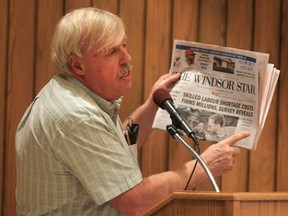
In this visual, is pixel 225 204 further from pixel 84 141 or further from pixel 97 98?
→ pixel 97 98

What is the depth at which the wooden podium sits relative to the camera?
3.86 ft

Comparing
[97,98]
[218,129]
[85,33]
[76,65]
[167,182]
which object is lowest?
[167,182]

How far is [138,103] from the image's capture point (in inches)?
91.7

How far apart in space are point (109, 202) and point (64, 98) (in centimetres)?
34

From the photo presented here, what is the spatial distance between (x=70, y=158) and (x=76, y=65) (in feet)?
1.15

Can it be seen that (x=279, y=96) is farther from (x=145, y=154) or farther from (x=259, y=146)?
(x=145, y=154)

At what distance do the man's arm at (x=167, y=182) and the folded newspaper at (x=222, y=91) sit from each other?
121mm

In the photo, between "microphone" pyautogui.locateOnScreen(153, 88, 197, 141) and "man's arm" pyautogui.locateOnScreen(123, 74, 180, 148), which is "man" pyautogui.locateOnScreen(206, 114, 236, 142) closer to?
"man's arm" pyautogui.locateOnScreen(123, 74, 180, 148)

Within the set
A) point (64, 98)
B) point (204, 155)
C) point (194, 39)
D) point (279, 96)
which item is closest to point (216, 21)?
point (194, 39)

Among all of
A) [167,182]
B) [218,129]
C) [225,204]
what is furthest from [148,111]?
[225,204]

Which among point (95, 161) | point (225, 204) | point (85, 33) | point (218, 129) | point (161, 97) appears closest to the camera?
point (225, 204)

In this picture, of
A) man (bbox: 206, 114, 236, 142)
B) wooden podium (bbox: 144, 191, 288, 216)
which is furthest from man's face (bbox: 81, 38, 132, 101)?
wooden podium (bbox: 144, 191, 288, 216)

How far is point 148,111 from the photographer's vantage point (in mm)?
2160

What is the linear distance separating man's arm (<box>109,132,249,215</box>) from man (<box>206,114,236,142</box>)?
112mm
